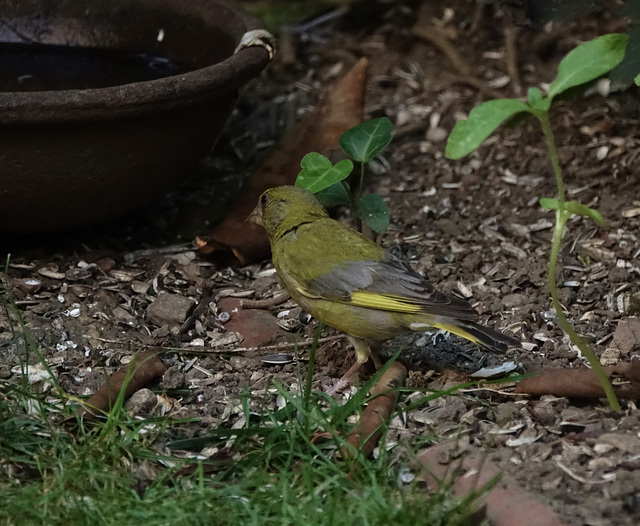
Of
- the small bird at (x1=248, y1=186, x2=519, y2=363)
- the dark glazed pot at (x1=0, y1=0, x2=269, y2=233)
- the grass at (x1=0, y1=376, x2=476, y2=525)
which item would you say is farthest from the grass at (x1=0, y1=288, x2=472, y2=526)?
the dark glazed pot at (x1=0, y1=0, x2=269, y2=233)

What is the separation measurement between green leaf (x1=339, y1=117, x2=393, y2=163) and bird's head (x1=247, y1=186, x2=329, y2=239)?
0.90 feet

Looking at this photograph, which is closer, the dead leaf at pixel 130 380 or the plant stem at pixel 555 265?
the plant stem at pixel 555 265

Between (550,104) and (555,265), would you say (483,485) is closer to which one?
(555,265)

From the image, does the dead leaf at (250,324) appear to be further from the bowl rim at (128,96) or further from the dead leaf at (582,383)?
the dead leaf at (582,383)

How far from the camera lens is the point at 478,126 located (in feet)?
8.75

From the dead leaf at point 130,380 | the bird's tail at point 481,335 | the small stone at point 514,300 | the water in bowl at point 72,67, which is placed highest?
the water in bowl at point 72,67

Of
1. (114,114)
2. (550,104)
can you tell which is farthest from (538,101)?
(114,114)

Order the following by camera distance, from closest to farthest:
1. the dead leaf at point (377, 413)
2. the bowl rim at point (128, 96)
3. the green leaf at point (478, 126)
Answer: the green leaf at point (478, 126), the dead leaf at point (377, 413), the bowl rim at point (128, 96)

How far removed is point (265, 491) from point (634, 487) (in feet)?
3.55

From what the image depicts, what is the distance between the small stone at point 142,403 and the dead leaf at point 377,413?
0.78m

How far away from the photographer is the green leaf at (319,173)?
150 inches

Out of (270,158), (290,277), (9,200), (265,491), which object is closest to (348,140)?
(290,277)

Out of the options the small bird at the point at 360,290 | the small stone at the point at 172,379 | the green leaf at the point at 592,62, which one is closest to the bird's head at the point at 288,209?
the small bird at the point at 360,290

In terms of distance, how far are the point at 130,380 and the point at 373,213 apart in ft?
4.24
